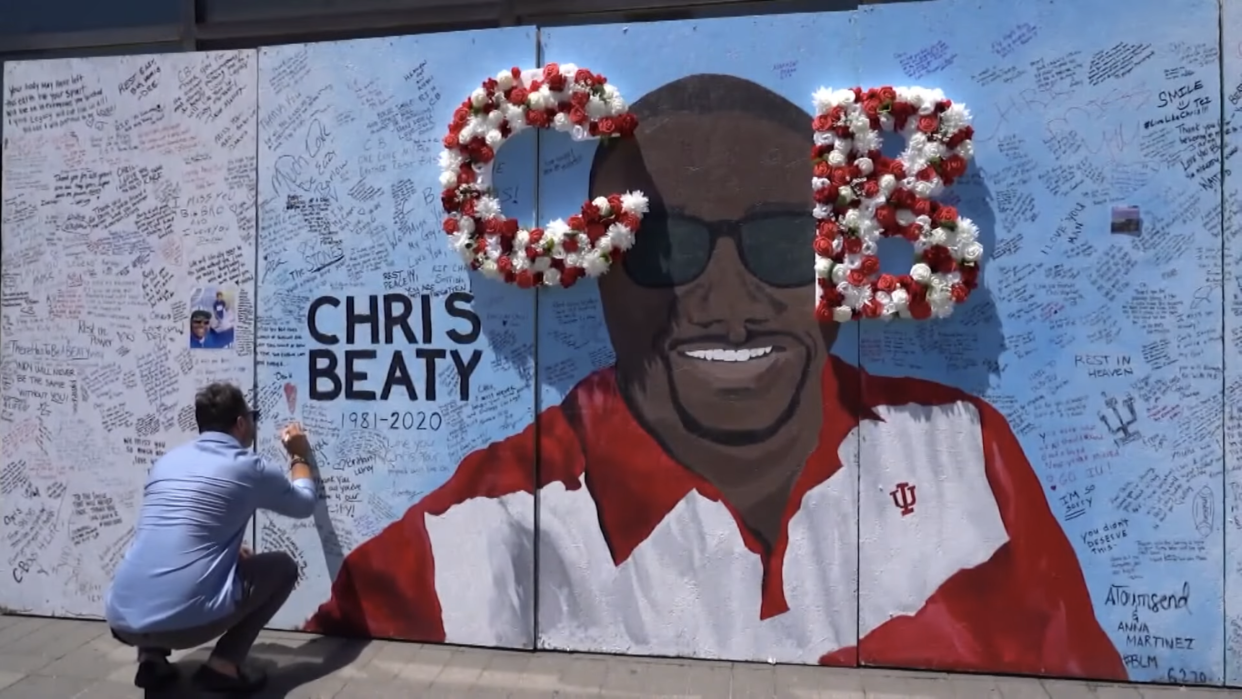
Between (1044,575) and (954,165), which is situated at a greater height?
(954,165)

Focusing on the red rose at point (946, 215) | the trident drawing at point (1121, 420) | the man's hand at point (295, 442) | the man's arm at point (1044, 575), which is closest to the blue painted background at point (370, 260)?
the man's hand at point (295, 442)

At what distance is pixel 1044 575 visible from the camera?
4.08m

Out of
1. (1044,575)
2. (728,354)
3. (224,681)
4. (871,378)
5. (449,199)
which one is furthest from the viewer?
(449,199)

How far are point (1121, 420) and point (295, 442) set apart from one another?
150 inches

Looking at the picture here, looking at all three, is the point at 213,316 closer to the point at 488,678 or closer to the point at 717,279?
the point at 488,678

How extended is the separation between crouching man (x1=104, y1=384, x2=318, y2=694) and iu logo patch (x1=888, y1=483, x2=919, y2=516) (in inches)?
104

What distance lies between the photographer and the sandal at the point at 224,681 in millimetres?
3965

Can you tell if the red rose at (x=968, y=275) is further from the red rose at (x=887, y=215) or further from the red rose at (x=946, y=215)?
the red rose at (x=887, y=215)

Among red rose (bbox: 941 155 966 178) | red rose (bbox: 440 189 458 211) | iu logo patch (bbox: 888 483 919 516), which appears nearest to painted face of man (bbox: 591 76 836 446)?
iu logo patch (bbox: 888 483 919 516)

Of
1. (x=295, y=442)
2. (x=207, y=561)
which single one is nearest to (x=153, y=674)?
(x=207, y=561)

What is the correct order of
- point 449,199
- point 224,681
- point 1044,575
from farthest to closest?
1. point 449,199
2. point 1044,575
3. point 224,681

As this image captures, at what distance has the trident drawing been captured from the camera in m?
4.04

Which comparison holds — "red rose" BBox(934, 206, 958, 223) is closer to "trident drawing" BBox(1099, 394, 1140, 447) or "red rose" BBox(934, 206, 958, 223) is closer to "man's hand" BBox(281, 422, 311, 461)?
"trident drawing" BBox(1099, 394, 1140, 447)

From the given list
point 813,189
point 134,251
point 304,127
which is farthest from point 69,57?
point 813,189
